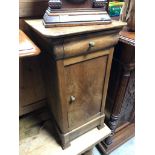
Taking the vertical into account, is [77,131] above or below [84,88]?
below

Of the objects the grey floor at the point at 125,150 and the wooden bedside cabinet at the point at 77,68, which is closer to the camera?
the wooden bedside cabinet at the point at 77,68

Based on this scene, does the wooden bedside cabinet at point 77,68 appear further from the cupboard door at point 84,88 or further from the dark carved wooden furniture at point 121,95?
the dark carved wooden furniture at point 121,95

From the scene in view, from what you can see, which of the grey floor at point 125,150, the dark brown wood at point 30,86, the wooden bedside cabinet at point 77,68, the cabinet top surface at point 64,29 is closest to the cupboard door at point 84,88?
the wooden bedside cabinet at point 77,68

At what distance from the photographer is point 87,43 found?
0.74 meters

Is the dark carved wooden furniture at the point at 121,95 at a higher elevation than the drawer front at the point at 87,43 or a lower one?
lower

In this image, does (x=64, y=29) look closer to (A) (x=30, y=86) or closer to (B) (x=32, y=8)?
(B) (x=32, y=8)

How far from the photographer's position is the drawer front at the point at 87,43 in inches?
27.1

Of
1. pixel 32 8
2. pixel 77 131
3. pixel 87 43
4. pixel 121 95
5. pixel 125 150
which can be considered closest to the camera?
pixel 87 43

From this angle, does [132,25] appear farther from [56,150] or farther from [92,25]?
[56,150]

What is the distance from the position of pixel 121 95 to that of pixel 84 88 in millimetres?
366

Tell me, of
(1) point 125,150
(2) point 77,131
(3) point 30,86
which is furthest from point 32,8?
(1) point 125,150

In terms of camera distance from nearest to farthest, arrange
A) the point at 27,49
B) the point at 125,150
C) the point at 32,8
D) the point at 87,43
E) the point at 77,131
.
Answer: the point at 27,49, the point at 87,43, the point at 32,8, the point at 77,131, the point at 125,150

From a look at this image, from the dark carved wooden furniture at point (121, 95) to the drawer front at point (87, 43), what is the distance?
0.14m
